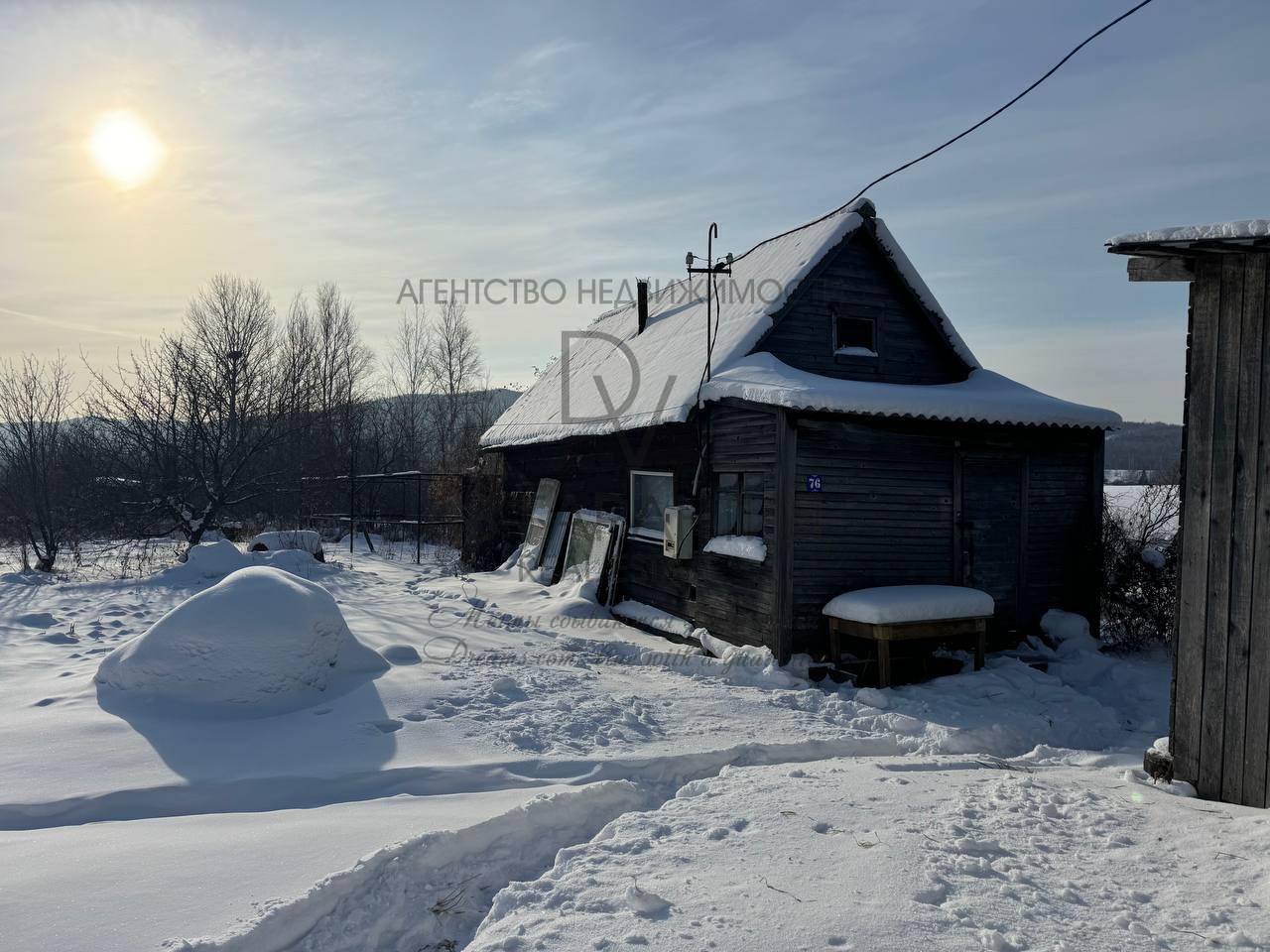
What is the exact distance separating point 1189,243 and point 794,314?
6061 mm

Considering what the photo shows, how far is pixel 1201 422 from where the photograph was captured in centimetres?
522

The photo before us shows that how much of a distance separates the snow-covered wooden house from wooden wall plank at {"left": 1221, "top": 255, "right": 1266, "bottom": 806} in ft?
12.4

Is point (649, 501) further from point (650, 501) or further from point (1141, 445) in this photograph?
point (1141, 445)

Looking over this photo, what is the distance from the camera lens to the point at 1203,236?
4852 mm

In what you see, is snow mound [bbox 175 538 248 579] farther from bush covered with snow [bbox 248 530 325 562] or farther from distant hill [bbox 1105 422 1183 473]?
distant hill [bbox 1105 422 1183 473]

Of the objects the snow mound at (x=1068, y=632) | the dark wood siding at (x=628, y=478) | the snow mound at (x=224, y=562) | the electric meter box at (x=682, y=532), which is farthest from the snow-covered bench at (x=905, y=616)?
the snow mound at (x=224, y=562)

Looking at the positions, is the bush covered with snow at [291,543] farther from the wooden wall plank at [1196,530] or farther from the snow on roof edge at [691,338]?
the wooden wall plank at [1196,530]

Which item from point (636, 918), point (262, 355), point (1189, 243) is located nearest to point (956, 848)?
point (636, 918)

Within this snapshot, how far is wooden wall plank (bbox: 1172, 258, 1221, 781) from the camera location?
512cm

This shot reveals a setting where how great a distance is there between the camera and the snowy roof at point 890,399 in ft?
27.7

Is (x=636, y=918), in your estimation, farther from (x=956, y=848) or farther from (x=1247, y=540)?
(x=1247, y=540)

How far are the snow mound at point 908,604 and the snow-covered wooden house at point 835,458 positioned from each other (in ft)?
1.19

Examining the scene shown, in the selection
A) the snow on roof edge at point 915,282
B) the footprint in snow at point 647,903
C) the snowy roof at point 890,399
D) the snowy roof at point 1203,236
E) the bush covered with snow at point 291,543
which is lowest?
the bush covered with snow at point 291,543

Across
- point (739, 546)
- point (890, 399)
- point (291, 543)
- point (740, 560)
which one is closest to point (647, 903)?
point (739, 546)
